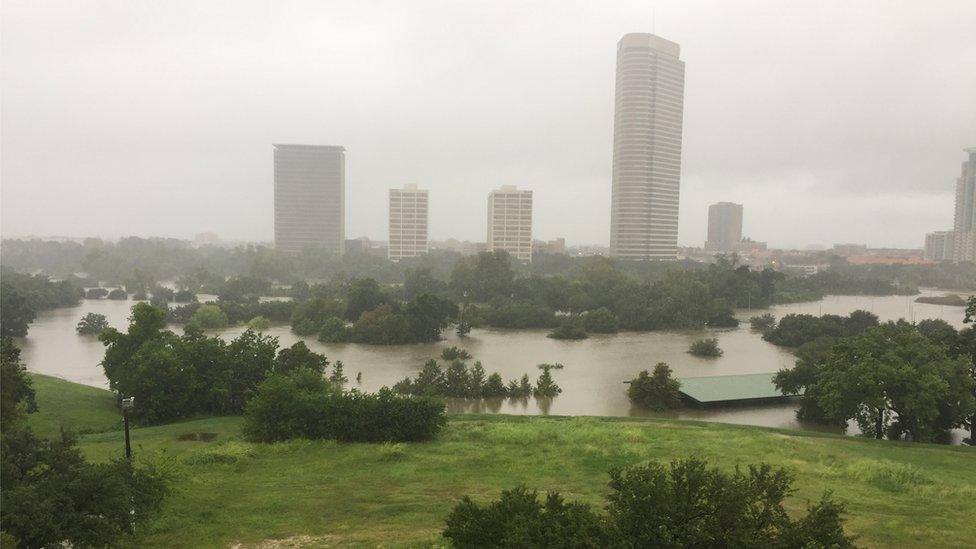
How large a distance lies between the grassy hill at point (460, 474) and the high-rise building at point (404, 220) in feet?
229

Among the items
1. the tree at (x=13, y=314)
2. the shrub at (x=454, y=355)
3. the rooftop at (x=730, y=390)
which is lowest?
the shrub at (x=454, y=355)

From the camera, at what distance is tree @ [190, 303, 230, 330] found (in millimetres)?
32375

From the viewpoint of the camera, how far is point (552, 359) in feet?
84.2

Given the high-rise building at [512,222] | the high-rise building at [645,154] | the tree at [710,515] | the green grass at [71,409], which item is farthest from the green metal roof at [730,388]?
the high-rise building at [512,222]

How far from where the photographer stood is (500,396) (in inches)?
759

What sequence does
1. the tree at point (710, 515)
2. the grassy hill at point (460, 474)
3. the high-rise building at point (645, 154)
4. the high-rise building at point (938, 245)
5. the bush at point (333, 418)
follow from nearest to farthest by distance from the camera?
the tree at point (710, 515) < the grassy hill at point (460, 474) < the bush at point (333, 418) < the high-rise building at point (645, 154) < the high-rise building at point (938, 245)

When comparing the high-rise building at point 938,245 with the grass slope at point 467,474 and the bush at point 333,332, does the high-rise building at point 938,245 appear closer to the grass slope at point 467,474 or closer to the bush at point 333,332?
the bush at point 333,332

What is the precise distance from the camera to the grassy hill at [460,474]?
812cm

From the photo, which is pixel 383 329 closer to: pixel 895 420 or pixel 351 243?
pixel 895 420

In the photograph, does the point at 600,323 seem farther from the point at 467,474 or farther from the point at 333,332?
the point at 467,474

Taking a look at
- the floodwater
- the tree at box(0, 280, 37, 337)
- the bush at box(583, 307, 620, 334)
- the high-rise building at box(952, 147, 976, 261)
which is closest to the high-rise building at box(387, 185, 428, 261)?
the floodwater

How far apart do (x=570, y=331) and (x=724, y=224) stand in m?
119

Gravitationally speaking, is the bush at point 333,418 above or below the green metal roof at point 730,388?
above

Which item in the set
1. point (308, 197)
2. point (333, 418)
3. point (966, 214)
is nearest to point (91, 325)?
point (333, 418)
